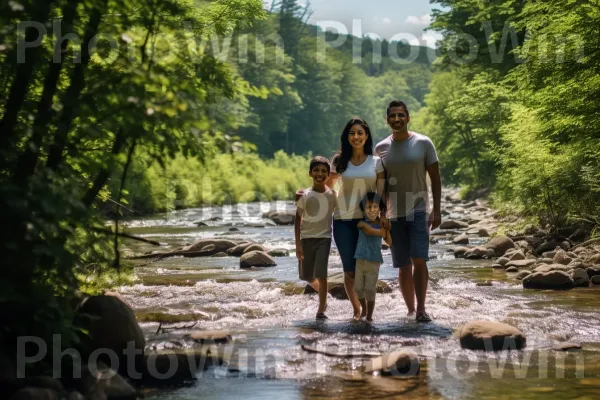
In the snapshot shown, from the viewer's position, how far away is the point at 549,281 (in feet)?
37.2

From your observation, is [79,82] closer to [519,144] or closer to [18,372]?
[18,372]

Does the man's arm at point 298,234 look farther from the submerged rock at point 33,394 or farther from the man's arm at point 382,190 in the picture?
the submerged rock at point 33,394

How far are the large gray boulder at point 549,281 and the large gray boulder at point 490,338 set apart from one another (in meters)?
4.54

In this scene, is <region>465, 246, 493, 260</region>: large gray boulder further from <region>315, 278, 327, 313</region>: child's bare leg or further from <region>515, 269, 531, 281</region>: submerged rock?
<region>315, 278, 327, 313</region>: child's bare leg

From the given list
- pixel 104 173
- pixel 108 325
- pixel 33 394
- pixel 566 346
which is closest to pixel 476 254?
pixel 566 346

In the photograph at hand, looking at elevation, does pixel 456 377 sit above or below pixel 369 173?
below

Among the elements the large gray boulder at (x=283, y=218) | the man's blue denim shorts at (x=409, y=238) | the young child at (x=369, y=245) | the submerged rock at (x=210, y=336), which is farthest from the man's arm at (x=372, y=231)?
the large gray boulder at (x=283, y=218)

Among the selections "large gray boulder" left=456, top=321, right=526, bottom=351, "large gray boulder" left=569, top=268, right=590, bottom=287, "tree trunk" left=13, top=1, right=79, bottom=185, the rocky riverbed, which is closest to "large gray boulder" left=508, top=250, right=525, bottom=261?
the rocky riverbed

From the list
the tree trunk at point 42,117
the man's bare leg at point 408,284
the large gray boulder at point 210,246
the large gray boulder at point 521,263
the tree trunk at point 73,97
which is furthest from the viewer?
the large gray boulder at point 210,246

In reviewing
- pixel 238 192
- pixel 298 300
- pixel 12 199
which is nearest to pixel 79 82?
pixel 12 199

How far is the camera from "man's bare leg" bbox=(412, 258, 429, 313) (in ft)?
26.7

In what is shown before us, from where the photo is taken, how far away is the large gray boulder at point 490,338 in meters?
6.84

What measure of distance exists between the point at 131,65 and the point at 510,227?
55.8 ft

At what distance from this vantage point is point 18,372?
500 centimetres
